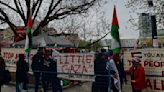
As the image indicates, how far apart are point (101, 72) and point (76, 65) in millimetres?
883

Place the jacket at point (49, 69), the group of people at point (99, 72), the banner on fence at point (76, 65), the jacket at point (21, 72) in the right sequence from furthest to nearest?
1. the jacket at point (21, 72)
2. the jacket at point (49, 69)
3. the banner on fence at point (76, 65)
4. the group of people at point (99, 72)

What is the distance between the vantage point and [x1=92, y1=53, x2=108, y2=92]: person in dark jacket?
4958mm

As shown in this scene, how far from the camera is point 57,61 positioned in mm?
5516

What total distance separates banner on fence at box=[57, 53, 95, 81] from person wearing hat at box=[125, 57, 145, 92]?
128 cm

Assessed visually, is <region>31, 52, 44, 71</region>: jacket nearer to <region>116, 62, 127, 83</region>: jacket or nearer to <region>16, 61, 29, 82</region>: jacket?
<region>16, 61, 29, 82</region>: jacket

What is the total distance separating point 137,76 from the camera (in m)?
4.77

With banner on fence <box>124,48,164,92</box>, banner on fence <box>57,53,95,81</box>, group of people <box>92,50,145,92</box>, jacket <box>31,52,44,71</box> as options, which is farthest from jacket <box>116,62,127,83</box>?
jacket <box>31,52,44,71</box>

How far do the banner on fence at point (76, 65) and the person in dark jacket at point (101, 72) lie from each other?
0.53 ft

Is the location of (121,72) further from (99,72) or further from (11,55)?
(11,55)

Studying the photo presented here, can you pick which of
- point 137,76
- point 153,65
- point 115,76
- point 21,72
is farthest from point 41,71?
point 153,65

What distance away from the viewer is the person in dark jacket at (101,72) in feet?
16.3

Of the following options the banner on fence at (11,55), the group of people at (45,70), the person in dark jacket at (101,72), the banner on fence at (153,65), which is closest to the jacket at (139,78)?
the banner on fence at (153,65)

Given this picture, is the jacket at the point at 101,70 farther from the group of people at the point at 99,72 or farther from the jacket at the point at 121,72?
the jacket at the point at 121,72

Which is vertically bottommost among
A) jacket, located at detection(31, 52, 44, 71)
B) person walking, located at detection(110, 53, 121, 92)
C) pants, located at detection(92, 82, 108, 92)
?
pants, located at detection(92, 82, 108, 92)
